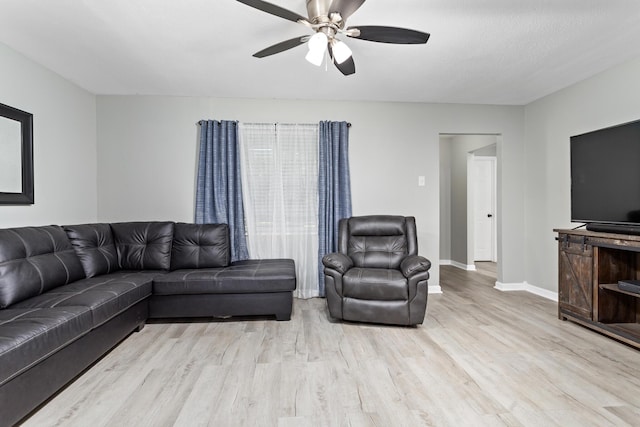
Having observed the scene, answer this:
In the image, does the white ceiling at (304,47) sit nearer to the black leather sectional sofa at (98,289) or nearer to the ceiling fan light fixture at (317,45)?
the ceiling fan light fixture at (317,45)

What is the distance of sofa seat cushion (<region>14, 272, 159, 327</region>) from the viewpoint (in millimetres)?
2252

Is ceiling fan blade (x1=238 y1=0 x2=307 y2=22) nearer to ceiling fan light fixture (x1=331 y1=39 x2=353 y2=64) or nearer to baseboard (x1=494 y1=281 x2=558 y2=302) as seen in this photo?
ceiling fan light fixture (x1=331 y1=39 x2=353 y2=64)

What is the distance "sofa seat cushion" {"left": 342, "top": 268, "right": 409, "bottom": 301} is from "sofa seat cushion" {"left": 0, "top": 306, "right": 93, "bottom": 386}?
199 centimetres

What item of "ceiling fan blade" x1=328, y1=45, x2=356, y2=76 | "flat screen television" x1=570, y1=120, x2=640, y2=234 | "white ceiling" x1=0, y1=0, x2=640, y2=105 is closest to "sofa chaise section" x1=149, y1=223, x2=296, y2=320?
"ceiling fan blade" x1=328, y1=45, x2=356, y2=76

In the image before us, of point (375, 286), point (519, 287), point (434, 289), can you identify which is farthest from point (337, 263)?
point (519, 287)

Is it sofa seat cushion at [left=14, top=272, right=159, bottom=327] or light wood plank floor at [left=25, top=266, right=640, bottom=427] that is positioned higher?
sofa seat cushion at [left=14, top=272, right=159, bottom=327]

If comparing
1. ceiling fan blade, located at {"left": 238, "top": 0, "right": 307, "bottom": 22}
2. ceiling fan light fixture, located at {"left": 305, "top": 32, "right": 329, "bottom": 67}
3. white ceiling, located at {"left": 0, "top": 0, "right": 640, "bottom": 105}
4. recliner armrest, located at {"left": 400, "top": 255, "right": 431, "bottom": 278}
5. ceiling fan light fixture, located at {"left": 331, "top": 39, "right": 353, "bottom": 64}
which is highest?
white ceiling, located at {"left": 0, "top": 0, "right": 640, "bottom": 105}

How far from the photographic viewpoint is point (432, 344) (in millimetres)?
2709

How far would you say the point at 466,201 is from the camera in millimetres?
5902

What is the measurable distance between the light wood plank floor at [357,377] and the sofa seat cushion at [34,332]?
0.34 metres

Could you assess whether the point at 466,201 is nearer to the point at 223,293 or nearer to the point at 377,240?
the point at 377,240

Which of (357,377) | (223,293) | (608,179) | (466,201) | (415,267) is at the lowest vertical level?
(357,377)

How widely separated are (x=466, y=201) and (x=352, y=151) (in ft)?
8.97

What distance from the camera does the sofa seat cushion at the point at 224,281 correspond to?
10.3 feet
